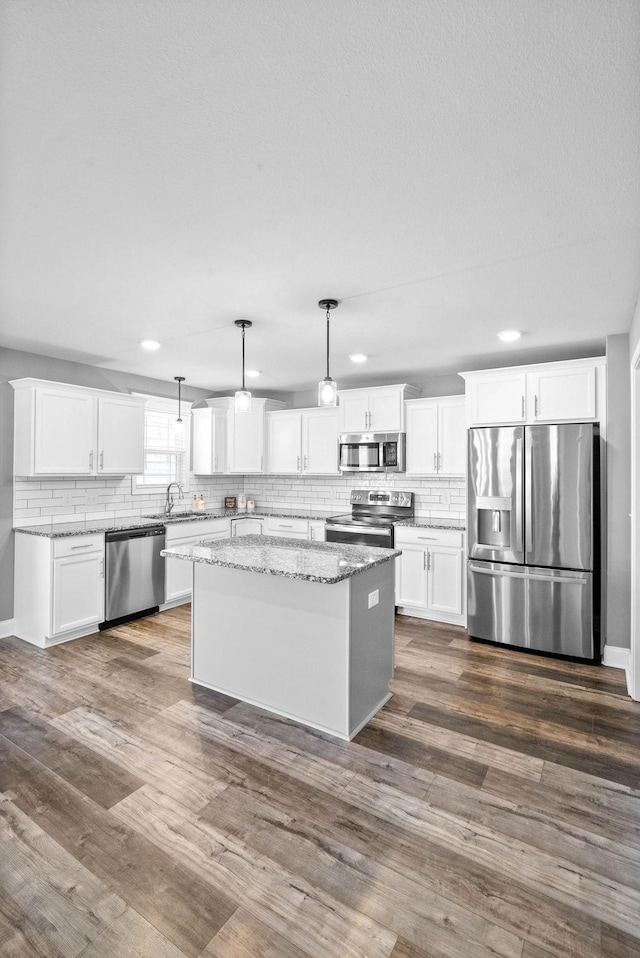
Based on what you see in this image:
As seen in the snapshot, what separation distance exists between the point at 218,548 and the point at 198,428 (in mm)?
3208

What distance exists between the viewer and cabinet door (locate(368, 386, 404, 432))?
5258 millimetres

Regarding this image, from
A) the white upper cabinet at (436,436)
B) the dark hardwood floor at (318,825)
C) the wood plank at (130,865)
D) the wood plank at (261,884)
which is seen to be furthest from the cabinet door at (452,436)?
the wood plank at (130,865)

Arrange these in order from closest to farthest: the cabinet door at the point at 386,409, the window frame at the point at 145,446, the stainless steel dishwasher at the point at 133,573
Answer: the stainless steel dishwasher at the point at 133,573, the cabinet door at the point at 386,409, the window frame at the point at 145,446

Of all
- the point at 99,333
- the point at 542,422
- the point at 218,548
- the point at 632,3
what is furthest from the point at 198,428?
the point at 632,3

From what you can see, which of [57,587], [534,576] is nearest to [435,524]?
[534,576]

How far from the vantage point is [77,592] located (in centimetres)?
430

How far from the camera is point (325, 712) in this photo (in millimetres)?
2836

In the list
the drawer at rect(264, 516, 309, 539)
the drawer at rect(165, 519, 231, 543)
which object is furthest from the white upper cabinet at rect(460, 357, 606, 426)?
the drawer at rect(165, 519, 231, 543)

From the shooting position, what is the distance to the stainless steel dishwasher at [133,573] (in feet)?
15.0

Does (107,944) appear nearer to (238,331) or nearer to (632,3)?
(632,3)

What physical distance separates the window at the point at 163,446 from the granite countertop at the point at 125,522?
449 millimetres

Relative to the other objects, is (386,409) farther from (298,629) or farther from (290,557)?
(298,629)

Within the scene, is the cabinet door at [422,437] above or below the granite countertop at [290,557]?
above

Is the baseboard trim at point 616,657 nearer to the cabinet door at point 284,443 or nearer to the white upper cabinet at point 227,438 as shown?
the cabinet door at point 284,443
